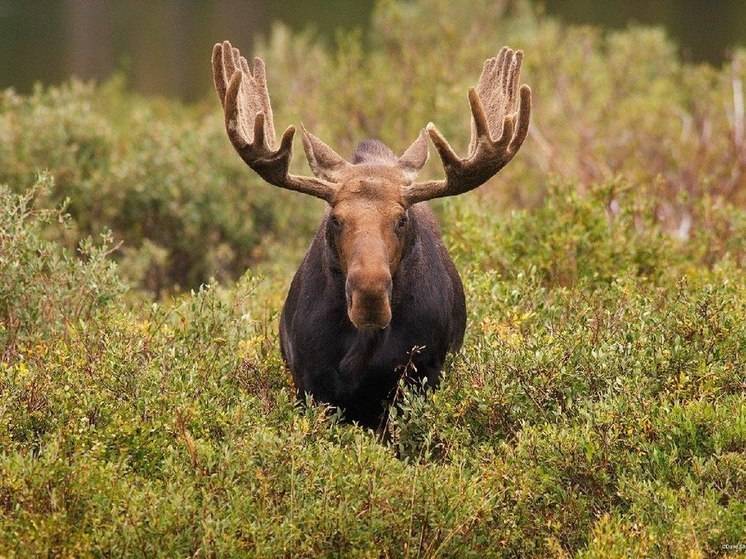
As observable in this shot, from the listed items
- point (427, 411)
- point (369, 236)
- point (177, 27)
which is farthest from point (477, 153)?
point (177, 27)

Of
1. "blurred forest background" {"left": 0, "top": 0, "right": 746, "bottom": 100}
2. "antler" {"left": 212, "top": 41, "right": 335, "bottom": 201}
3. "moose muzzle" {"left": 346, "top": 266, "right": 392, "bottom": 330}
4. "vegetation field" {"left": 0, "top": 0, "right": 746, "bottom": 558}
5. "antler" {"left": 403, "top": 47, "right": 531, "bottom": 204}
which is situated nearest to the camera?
"vegetation field" {"left": 0, "top": 0, "right": 746, "bottom": 558}

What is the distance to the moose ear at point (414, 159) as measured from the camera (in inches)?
285

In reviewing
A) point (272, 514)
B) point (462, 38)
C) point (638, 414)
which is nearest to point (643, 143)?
point (462, 38)

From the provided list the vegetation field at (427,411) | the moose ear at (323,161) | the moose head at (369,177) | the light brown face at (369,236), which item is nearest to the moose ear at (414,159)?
the moose head at (369,177)

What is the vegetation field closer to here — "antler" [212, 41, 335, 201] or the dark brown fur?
the dark brown fur

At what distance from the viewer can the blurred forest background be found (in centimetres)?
3559

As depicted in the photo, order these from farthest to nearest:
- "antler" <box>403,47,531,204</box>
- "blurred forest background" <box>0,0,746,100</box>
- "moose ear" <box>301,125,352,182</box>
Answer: "blurred forest background" <box>0,0,746,100</box>
"moose ear" <box>301,125,352,182</box>
"antler" <box>403,47,531,204</box>

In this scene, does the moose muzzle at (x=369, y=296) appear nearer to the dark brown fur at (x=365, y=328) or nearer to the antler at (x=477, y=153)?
the dark brown fur at (x=365, y=328)

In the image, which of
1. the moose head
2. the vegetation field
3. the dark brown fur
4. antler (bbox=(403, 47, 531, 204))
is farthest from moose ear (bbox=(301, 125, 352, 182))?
the vegetation field

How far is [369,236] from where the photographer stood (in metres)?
6.59

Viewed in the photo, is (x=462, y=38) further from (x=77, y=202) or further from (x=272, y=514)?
(x=272, y=514)

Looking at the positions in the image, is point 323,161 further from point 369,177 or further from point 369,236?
point 369,236

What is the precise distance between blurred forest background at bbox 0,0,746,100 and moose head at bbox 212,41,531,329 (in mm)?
23236

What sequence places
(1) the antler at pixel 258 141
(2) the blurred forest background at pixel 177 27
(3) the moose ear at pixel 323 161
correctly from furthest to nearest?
(2) the blurred forest background at pixel 177 27
(3) the moose ear at pixel 323 161
(1) the antler at pixel 258 141
